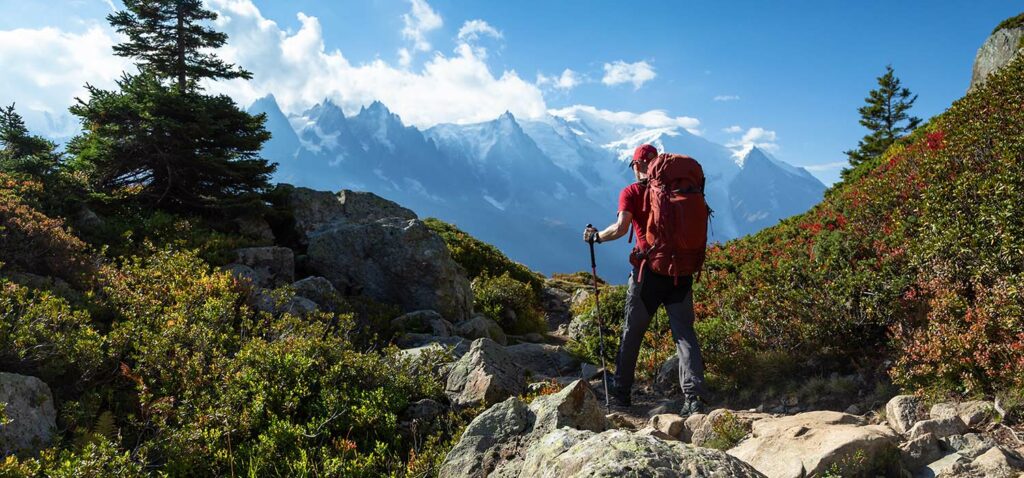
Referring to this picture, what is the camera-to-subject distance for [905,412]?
5082mm

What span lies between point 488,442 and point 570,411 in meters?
0.79

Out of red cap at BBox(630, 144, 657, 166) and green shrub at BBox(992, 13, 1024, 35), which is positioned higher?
green shrub at BBox(992, 13, 1024, 35)

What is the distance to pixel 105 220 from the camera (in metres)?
11.5

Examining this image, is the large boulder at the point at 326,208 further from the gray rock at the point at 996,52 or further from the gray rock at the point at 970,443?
the gray rock at the point at 996,52

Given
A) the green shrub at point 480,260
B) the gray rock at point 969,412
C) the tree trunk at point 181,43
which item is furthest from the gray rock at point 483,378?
the tree trunk at point 181,43

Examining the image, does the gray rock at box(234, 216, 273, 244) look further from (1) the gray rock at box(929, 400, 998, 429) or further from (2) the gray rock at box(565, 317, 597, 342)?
(1) the gray rock at box(929, 400, 998, 429)

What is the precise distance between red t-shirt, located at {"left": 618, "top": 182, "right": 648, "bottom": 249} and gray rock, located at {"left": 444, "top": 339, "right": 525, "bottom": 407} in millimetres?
2366

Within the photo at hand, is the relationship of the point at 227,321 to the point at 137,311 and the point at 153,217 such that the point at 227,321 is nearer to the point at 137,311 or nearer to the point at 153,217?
the point at 137,311

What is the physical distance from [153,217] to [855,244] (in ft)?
46.4

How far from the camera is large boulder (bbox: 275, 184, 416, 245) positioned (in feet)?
46.5

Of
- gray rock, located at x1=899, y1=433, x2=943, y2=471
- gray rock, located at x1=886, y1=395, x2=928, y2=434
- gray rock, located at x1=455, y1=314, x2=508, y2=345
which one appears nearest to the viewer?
gray rock, located at x1=899, y1=433, x2=943, y2=471

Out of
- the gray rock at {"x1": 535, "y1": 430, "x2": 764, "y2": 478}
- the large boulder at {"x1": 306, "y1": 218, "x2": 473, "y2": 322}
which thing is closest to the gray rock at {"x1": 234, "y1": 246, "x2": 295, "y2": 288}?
the large boulder at {"x1": 306, "y1": 218, "x2": 473, "y2": 322}

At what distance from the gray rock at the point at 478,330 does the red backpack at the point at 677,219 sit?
519 cm

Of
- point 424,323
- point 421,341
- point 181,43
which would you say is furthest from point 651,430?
point 181,43
